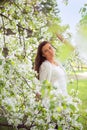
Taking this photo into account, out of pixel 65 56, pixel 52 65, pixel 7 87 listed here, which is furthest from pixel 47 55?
pixel 65 56

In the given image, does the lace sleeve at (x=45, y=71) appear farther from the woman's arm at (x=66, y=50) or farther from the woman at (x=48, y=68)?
the woman's arm at (x=66, y=50)

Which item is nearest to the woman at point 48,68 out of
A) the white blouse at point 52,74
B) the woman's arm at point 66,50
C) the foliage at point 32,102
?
the white blouse at point 52,74

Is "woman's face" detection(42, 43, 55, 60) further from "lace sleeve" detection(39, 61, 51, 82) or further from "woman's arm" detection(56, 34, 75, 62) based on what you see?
"woman's arm" detection(56, 34, 75, 62)

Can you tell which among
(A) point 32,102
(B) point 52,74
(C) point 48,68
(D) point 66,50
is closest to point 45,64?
(C) point 48,68

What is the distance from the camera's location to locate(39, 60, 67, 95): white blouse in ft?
13.7

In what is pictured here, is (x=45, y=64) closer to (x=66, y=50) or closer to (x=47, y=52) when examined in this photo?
(x=47, y=52)

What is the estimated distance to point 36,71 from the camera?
14.3ft

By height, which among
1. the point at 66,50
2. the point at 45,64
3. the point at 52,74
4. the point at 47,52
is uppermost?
the point at 66,50

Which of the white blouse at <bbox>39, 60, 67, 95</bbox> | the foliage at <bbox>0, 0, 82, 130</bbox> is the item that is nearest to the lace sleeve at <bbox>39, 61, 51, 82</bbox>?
the white blouse at <bbox>39, 60, 67, 95</bbox>

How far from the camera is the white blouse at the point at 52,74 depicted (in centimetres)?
417

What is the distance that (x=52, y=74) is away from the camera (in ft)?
14.0

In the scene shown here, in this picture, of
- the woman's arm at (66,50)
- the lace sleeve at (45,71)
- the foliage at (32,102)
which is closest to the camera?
the woman's arm at (66,50)

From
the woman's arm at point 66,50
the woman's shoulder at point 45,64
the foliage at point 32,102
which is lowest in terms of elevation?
the foliage at point 32,102

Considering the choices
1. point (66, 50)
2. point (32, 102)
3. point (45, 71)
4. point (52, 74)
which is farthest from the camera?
point (52, 74)
